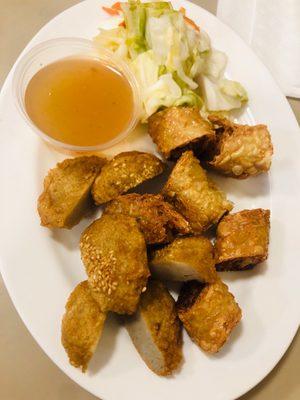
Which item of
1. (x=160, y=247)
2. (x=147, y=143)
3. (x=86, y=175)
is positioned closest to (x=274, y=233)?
(x=160, y=247)

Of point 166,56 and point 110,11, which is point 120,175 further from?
point 110,11

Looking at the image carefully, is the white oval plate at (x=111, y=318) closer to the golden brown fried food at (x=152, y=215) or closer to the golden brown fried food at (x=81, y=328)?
the golden brown fried food at (x=81, y=328)

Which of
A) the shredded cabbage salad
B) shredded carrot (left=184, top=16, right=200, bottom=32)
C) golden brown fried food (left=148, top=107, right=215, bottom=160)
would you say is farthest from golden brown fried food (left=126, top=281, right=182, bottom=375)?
shredded carrot (left=184, top=16, right=200, bottom=32)

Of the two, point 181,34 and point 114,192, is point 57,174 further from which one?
point 181,34

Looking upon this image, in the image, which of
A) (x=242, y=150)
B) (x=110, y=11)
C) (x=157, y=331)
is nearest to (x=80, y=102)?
(x=110, y=11)

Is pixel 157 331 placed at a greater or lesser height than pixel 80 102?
lesser

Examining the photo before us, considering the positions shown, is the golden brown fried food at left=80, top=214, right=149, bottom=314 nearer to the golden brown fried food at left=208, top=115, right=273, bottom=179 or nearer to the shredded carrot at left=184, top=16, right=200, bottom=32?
the golden brown fried food at left=208, top=115, right=273, bottom=179

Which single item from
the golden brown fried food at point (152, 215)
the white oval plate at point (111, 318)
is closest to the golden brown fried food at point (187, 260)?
the golden brown fried food at point (152, 215)
